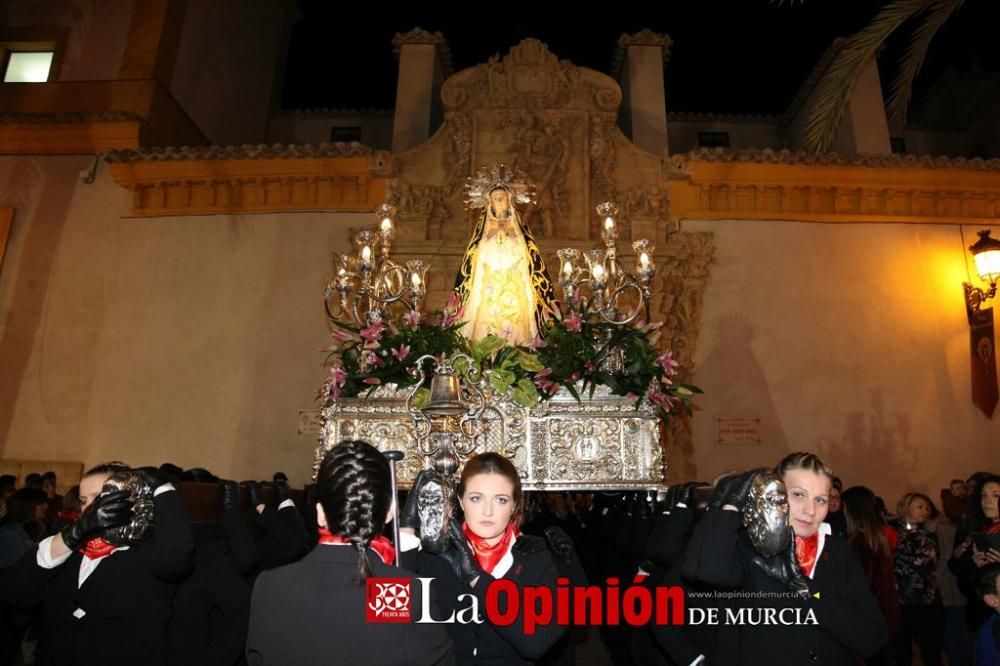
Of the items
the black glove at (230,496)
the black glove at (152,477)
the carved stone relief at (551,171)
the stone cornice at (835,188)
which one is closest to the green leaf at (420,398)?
the black glove at (230,496)

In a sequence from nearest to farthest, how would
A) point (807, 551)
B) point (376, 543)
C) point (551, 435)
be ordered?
point (376, 543)
point (807, 551)
point (551, 435)

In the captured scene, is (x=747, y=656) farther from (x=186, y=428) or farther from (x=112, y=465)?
(x=186, y=428)

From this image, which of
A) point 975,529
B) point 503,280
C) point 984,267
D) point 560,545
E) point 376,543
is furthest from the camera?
point 984,267

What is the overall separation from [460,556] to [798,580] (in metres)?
1.08

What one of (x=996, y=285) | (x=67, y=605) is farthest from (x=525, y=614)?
(x=996, y=285)

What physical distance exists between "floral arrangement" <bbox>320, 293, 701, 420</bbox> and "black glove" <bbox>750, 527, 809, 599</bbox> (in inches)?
71.2

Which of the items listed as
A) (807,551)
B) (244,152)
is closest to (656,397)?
(807,551)

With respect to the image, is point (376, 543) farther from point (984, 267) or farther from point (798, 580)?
point (984, 267)

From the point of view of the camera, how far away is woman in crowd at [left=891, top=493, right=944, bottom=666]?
181 inches

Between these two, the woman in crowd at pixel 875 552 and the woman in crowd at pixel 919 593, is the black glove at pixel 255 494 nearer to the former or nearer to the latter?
the woman in crowd at pixel 875 552

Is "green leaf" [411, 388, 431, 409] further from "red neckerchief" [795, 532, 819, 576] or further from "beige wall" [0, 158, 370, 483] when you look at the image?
"beige wall" [0, 158, 370, 483]

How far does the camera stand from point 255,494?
139 inches

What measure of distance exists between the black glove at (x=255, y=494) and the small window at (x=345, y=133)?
10562 mm

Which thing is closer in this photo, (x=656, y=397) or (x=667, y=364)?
(x=656, y=397)
